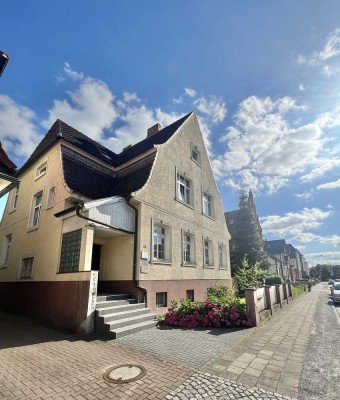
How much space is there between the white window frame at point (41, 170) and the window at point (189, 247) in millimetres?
8530

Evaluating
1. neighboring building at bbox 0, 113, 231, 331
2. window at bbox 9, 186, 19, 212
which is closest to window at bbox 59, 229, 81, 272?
neighboring building at bbox 0, 113, 231, 331

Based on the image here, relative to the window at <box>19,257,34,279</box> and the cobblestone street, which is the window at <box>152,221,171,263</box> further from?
the window at <box>19,257,34,279</box>

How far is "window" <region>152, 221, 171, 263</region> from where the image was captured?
11.7m

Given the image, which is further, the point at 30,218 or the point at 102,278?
the point at 30,218

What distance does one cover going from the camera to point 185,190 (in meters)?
15.3

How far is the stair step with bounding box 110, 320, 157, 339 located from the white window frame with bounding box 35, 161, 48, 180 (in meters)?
9.53

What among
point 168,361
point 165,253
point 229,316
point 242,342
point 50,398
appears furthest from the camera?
point 165,253

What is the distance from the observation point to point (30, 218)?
A: 43.6 ft

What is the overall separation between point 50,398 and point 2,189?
250 inches

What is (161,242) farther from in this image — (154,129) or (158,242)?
(154,129)

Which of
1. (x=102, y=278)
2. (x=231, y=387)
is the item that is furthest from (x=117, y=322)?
(x=231, y=387)

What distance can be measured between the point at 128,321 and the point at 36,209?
8.90m

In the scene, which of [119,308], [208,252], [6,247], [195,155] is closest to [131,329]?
[119,308]

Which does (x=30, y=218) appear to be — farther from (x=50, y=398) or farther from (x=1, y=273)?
(x=50, y=398)
